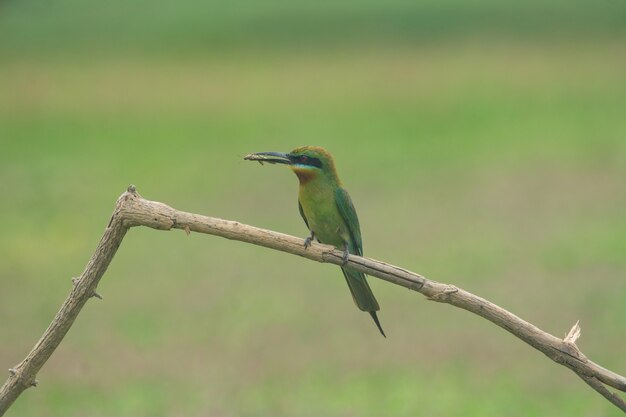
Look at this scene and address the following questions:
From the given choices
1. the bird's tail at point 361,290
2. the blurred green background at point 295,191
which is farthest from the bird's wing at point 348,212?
the blurred green background at point 295,191

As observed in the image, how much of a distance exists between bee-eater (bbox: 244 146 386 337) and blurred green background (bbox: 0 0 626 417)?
1680 mm

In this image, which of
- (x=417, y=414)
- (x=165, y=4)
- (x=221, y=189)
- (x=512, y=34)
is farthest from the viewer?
(x=165, y=4)

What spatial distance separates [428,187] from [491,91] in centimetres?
410

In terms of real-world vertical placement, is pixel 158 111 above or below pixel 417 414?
above

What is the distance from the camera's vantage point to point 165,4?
63.7 ft

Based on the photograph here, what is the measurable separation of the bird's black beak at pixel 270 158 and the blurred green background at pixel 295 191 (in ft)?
7.12

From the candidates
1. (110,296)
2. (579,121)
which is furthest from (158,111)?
(110,296)

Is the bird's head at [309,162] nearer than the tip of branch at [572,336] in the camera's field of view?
No

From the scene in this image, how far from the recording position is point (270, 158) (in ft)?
13.4

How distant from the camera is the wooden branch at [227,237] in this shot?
136 inches

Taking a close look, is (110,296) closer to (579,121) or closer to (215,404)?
(215,404)

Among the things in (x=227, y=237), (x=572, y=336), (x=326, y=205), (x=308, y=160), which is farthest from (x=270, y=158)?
(x=572, y=336)

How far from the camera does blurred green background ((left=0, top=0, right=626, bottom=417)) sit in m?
6.69

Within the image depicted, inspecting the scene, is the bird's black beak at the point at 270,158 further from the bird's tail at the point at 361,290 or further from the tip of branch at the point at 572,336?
the tip of branch at the point at 572,336
